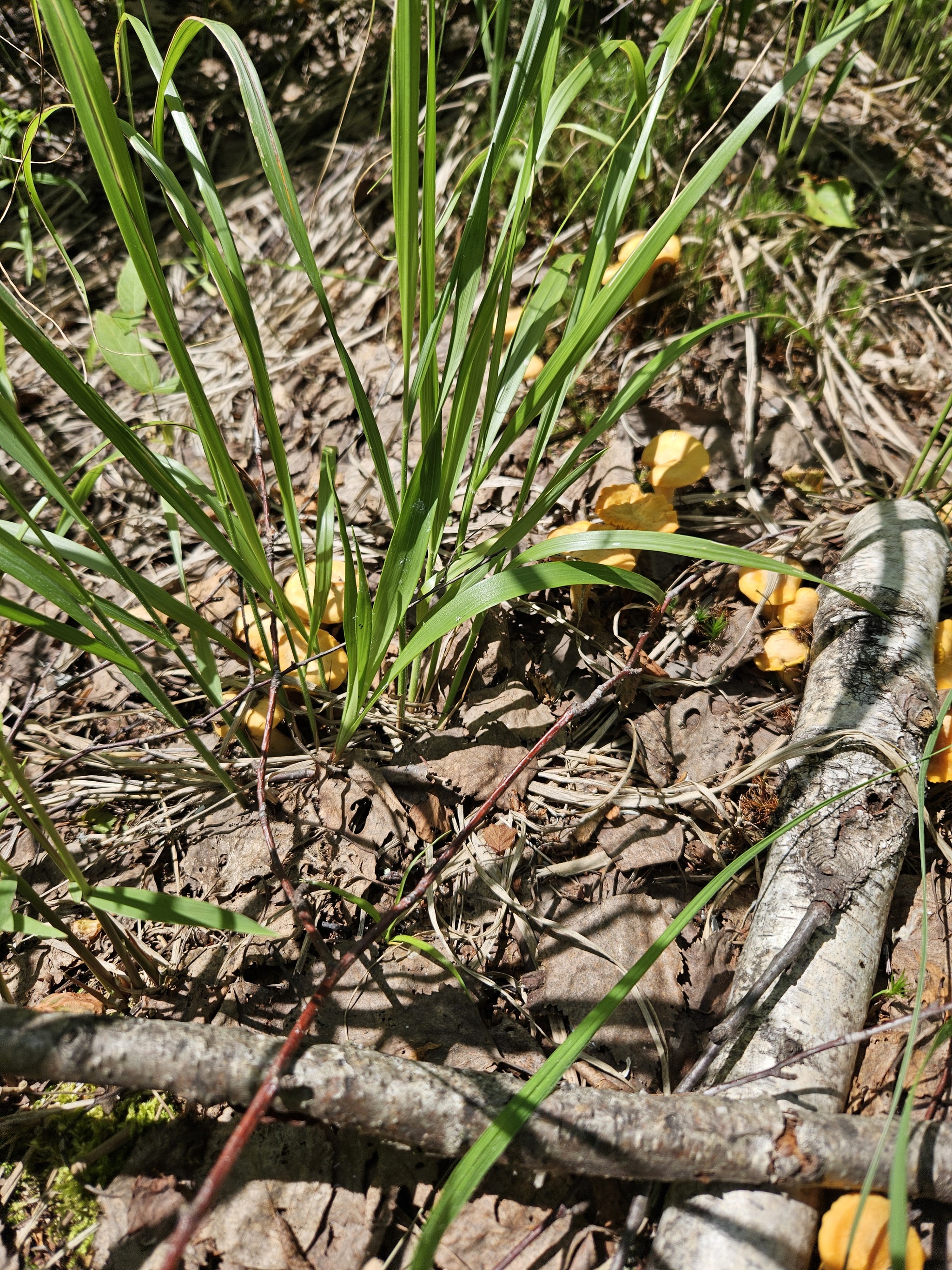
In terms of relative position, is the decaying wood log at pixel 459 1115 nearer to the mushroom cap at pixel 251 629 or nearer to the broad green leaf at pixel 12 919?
the broad green leaf at pixel 12 919

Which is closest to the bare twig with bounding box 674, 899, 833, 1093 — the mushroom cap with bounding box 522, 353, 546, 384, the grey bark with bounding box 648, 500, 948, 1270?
the grey bark with bounding box 648, 500, 948, 1270

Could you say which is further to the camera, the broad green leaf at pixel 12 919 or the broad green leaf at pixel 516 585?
the broad green leaf at pixel 516 585

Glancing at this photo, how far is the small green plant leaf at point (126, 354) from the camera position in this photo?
1.73 metres

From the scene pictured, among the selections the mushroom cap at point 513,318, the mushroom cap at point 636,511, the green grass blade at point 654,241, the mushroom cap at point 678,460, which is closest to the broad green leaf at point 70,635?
the green grass blade at point 654,241

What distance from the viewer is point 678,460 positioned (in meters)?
2.03

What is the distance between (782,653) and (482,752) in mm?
729

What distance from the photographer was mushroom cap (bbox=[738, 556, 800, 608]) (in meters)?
1.94

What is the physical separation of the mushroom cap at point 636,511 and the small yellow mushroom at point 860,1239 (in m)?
1.32

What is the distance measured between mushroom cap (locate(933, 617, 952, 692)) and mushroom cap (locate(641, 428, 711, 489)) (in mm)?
666

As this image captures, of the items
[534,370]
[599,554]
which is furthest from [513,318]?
[599,554]

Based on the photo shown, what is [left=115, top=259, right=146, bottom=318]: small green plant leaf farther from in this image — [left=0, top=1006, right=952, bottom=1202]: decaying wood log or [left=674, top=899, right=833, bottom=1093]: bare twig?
[left=674, top=899, right=833, bottom=1093]: bare twig

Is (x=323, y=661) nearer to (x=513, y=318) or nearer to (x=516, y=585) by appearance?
(x=516, y=585)

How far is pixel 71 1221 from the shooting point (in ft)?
4.33

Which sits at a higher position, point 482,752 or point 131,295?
point 131,295
